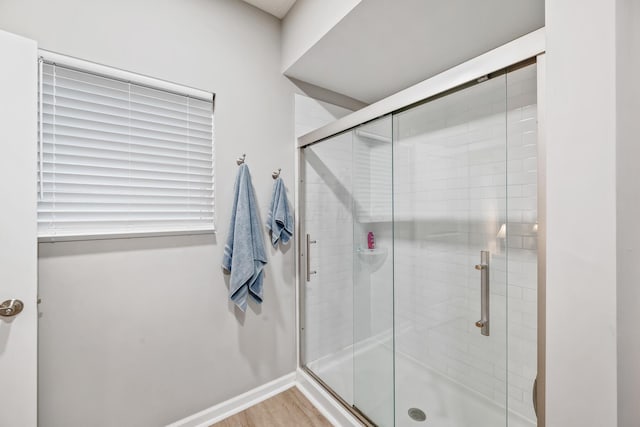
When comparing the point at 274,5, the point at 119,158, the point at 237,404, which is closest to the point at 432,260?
the point at 237,404

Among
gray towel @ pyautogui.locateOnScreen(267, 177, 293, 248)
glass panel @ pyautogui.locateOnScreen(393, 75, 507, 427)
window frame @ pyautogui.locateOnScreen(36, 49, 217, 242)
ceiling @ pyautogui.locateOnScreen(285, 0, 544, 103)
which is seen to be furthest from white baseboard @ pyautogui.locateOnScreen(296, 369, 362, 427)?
ceiling @ pyautogui.locateOnScreen(285, 0, 544, 103)

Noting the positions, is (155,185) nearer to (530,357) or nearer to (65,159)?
(65,159)

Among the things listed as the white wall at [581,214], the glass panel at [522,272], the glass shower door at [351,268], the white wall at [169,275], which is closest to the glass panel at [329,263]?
the glass shower door at [351,268]

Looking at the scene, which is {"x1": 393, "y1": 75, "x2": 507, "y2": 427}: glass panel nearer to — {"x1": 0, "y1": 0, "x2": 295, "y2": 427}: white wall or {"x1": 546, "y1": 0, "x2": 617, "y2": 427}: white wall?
{"x1": 546, "y1": 0, "x2": 617, "y2": 427}: white wall

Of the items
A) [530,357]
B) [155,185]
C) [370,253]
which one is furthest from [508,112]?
[155,185]

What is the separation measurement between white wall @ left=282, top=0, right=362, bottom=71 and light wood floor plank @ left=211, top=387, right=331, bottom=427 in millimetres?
2141

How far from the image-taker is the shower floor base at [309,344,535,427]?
1.35 metres

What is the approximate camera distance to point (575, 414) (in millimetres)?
727

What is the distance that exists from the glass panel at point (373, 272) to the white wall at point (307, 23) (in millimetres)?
543

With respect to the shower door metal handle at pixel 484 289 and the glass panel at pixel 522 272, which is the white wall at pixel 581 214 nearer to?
the shower door metal handle at pixel 484 289

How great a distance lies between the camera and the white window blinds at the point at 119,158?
1172 mm

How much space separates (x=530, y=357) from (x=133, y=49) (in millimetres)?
2483

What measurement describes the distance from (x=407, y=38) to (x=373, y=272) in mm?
1299

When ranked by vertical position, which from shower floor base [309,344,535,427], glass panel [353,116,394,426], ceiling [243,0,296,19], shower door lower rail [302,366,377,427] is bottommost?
shower door lower rail [302,366,377,427]
